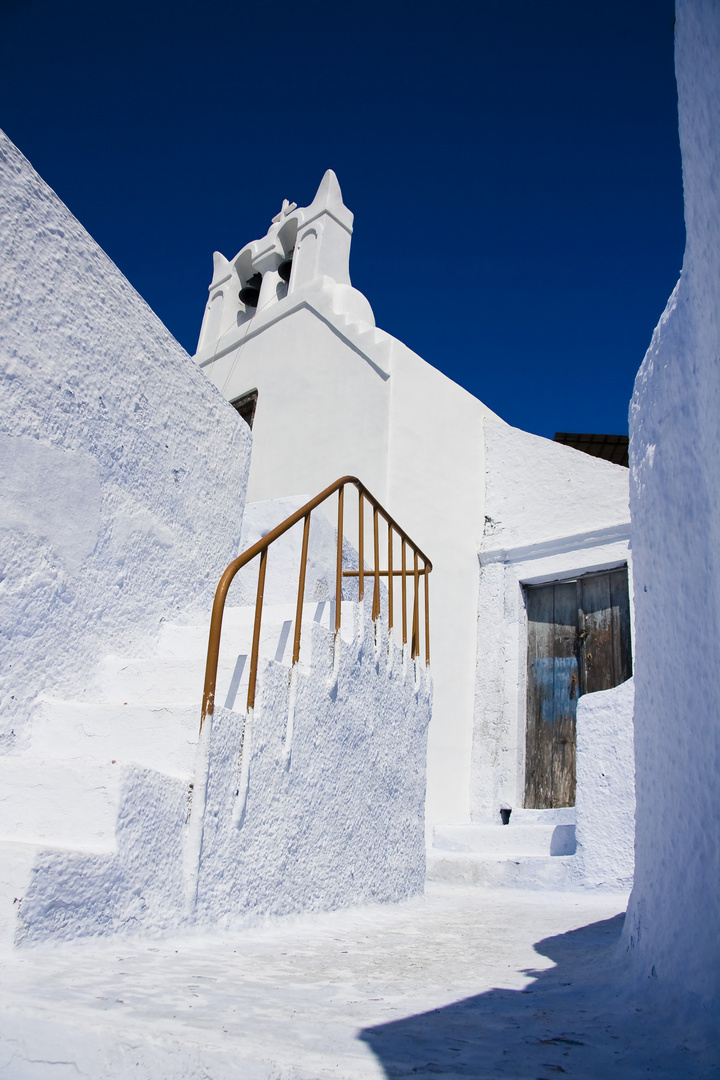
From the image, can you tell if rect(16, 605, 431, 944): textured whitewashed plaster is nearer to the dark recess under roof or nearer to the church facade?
the church facade

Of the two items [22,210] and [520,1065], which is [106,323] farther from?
[520,1065]

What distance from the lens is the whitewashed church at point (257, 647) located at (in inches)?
112

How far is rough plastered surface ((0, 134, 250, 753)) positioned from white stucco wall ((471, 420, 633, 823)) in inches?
154

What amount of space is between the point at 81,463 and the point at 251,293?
819 cm

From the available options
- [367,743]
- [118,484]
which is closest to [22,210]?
[118,484]

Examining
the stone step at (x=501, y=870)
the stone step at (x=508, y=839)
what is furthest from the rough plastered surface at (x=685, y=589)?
the stone step at (x=508, y=839)

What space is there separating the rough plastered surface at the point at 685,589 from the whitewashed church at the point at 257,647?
57.5 inches

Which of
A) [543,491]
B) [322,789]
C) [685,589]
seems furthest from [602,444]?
[685,589]

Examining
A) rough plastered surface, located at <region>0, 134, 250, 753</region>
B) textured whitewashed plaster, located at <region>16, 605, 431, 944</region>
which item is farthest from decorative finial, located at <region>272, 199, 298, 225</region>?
textured whitewashed plaster, located at <region>16, 605, 431, 944</region>

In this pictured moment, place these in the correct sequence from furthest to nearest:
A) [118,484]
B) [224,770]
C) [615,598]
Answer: [615,598] < [118,484] < [224,770]

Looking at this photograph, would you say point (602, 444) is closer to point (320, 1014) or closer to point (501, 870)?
point (501, 870)

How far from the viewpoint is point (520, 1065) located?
166cm

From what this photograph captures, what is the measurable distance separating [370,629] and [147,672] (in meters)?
1.25

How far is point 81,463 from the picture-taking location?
12.9ft
